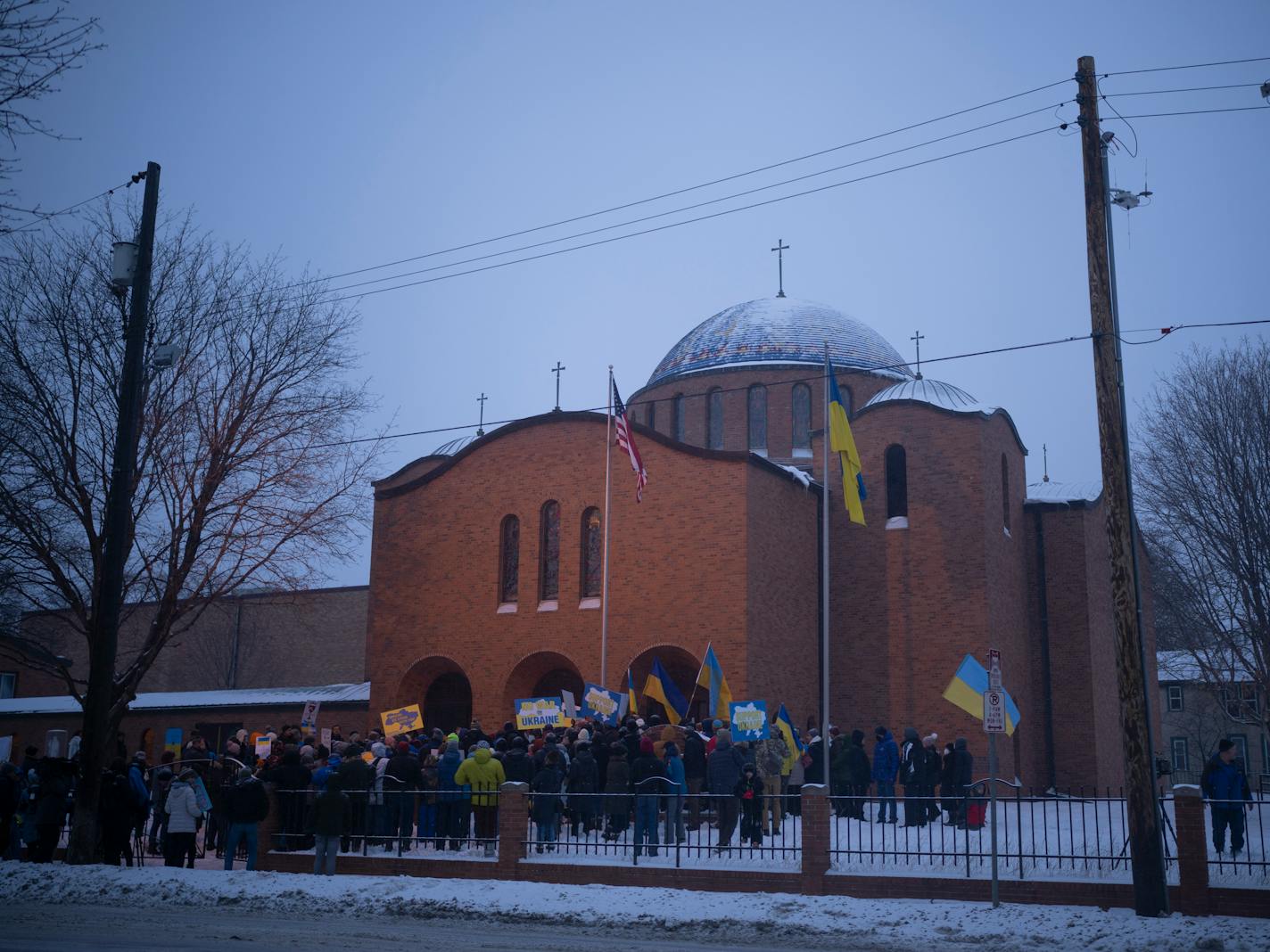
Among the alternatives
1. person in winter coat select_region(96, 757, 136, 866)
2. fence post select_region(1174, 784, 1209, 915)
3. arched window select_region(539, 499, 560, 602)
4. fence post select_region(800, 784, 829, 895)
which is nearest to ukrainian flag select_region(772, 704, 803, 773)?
fence post select_region(800, 784, 829, 895)

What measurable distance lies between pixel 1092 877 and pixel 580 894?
5.54 metres

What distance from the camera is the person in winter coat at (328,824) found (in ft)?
52.9

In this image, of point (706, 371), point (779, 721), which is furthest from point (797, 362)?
point (779, 721)

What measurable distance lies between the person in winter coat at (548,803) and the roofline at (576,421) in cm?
1196

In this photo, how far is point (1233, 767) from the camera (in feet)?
51.0

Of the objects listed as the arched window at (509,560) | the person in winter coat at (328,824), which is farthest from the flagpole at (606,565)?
the person in winter coat at (328,824)

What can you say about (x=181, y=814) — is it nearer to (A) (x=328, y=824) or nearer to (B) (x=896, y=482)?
(A) (x=328, y=824)

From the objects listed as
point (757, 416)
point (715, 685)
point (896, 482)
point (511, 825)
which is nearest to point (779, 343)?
point (757, 416)

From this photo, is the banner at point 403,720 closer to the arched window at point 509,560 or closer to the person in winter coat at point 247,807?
the arched window at point 509,560

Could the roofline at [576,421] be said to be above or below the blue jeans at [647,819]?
above

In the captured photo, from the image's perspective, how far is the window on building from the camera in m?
57.0

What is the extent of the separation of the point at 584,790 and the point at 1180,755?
4765 centimetres

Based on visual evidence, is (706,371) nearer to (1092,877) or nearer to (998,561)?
(998,561)

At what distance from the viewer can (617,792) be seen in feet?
56.0
